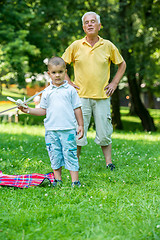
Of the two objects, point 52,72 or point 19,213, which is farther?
point 52,72

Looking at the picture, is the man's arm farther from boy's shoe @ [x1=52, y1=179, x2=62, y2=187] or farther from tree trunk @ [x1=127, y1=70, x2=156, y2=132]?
tree trunk @ [x1=127, y1=70, x2=156, y2=132]

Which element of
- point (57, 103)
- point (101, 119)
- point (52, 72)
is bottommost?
point (101, 119)

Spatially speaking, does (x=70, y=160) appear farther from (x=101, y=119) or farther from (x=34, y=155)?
(x=34, y=155)

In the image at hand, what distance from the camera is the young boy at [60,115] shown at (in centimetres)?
395

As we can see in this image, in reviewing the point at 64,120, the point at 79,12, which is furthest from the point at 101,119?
the point at 79,12

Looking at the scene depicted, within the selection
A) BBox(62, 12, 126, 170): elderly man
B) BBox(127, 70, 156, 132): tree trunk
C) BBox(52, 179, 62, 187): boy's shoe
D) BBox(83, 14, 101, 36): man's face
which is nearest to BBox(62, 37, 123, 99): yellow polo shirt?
BBox(62, 12, 126, 170): elderly man

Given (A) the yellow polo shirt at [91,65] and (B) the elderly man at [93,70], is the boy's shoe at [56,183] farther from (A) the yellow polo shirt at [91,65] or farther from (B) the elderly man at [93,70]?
(A) the yellow polo shirt at [91,65]

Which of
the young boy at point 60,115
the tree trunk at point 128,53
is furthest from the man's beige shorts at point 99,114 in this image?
the tree trunk at point 128,53

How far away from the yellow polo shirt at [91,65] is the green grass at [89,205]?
46.8 inches

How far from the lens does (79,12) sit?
636 inches

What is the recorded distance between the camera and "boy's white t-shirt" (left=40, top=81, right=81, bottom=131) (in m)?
3.95

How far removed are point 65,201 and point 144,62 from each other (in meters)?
14.7

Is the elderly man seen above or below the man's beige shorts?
above

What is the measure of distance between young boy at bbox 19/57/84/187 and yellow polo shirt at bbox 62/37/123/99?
86 cm
